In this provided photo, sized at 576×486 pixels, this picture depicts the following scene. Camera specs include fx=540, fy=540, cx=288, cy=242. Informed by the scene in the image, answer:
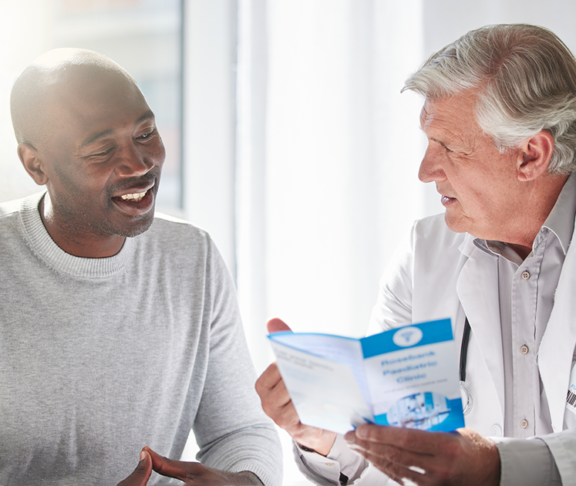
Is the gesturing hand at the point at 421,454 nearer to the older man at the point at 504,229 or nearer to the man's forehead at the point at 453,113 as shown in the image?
the older man at the point at 504,229

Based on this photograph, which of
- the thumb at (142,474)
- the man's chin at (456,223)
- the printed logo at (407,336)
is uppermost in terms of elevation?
the man's chin at (456,223)

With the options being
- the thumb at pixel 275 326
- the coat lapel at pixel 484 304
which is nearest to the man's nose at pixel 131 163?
the thumb at pixel 275 326

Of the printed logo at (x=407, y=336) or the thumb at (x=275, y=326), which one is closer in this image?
the printed logo at (x=407, y=336)

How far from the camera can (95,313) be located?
1.23 m

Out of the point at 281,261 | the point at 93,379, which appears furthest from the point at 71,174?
the point at 281,261

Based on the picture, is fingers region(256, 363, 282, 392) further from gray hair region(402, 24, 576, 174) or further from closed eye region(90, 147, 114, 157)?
gray hair region(402, 24, 576, 174)

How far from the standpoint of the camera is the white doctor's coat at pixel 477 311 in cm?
112

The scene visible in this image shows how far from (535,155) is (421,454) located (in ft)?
2.31

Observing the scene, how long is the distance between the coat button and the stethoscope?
0.06 meters

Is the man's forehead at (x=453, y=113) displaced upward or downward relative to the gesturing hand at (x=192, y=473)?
upward

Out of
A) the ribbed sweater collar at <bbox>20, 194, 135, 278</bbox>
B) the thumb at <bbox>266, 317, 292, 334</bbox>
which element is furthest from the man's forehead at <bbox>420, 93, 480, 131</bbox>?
the ribbed sweater collar at <bbox>20, 194, 135, 278</bbox>

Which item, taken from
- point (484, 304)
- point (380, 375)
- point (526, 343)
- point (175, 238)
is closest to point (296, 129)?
point (175, 238)

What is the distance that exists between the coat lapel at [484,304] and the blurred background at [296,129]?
72cm

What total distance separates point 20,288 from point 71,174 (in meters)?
0.27
